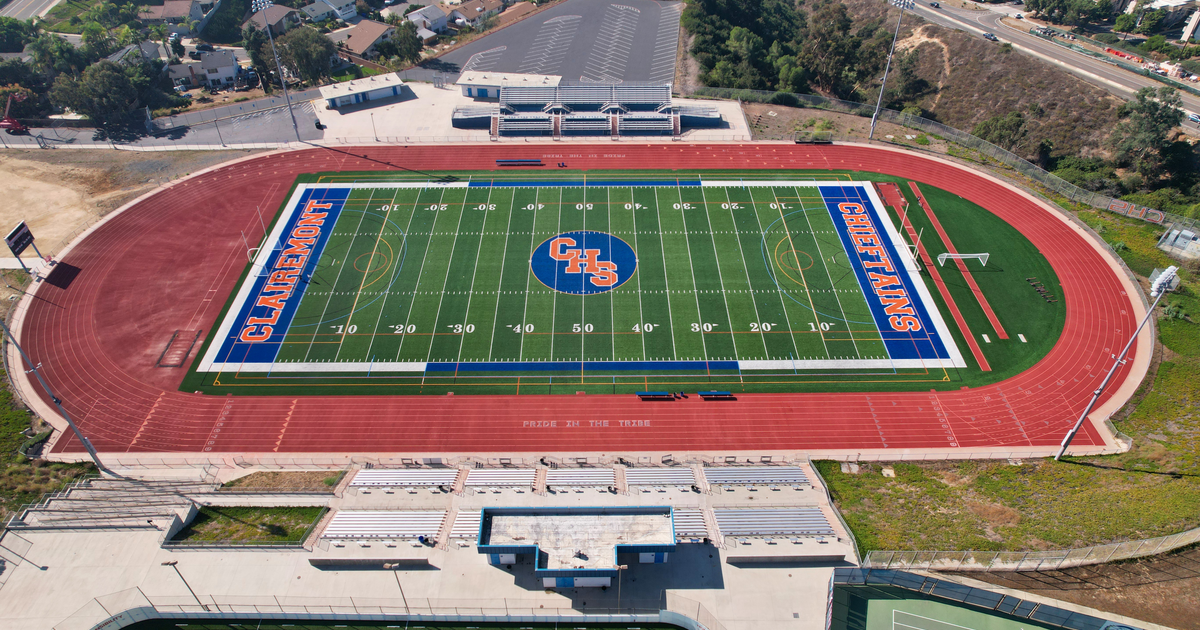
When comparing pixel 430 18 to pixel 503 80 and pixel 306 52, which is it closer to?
pixel 306 52

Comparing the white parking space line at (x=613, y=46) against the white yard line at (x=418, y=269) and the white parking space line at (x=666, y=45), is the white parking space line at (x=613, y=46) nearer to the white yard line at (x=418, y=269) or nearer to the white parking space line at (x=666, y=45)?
the white parking space line at (x=666, y=45)

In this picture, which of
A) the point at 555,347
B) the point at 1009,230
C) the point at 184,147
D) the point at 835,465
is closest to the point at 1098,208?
the point at 1009,230

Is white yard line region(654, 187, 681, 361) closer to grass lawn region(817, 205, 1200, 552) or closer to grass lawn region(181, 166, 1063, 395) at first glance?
grass lawn region(181, 166, 1063, 395)

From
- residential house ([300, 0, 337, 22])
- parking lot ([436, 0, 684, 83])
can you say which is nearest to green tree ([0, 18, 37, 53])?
residential house ([300, 0, 337, 22])

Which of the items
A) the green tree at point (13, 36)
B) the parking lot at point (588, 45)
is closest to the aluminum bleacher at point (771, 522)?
the parking lot at point (588, 45)

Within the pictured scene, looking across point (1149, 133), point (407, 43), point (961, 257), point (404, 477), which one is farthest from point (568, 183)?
point (1149, 133)
